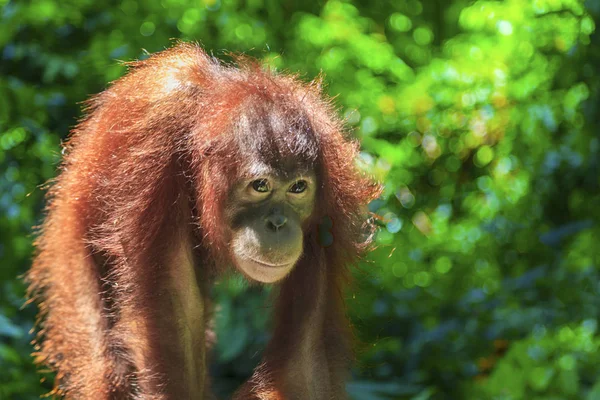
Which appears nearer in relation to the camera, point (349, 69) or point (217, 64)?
point (217, 64)

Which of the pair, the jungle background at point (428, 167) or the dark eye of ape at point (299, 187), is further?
the jungle background at point (428, 167)

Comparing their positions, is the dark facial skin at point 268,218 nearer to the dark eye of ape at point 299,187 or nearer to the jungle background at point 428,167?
the dark eye of ape at point 299,187

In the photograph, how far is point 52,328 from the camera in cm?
282

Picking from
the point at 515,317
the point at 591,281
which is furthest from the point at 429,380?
the point at 591,281

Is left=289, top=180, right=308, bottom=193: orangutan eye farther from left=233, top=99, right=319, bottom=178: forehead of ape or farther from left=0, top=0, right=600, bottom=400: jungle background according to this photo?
left=0, top=0, right=600, bottom=400: jungle background

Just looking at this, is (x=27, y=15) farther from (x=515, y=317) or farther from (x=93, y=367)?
(x=515, y=317)

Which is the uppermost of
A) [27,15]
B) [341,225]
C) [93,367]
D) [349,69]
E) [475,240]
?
[27,15]

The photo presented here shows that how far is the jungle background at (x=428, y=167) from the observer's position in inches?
130

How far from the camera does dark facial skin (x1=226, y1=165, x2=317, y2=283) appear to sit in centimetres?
219

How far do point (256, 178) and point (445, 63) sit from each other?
7.59 feet

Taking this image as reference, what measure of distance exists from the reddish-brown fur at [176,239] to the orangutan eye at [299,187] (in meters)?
0.06

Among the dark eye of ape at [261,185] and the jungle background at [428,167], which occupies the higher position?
the jungle background at [428,167]

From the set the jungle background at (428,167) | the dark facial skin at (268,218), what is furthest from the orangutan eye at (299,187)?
the jungle background at (428,167)

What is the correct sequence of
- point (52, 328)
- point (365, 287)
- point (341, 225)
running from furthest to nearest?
point (365, 287) < point (52, 328) < point (341, 225)
